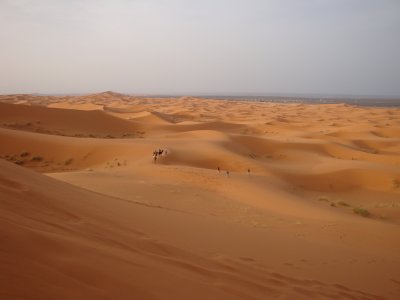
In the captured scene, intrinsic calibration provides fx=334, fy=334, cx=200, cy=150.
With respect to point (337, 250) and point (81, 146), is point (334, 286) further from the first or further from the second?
point (81, 146)

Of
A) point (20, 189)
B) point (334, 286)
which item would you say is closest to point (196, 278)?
point (334, 286)

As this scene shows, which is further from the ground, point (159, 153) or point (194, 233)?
point (194, 233)

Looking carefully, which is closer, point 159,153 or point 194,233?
point 194,233

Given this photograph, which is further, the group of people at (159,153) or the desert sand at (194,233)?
the group of people at (159,153)

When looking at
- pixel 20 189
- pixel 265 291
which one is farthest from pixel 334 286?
pixel 20 189

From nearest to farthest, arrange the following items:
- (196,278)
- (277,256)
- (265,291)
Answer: (196,278)
(265,291)
(277,256)

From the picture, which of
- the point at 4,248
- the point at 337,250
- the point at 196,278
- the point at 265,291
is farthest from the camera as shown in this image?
the point at 337,250

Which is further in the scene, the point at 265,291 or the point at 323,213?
the point at 323,213

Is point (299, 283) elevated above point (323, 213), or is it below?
above

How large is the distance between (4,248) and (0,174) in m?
2.46

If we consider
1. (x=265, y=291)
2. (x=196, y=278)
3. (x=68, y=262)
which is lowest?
(x=265, y=291)

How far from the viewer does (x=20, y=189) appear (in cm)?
418

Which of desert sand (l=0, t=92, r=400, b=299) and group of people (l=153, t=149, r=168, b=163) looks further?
group of people (l=153, t=149, r=168, b=163)

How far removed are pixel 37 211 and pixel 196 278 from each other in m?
1.88
